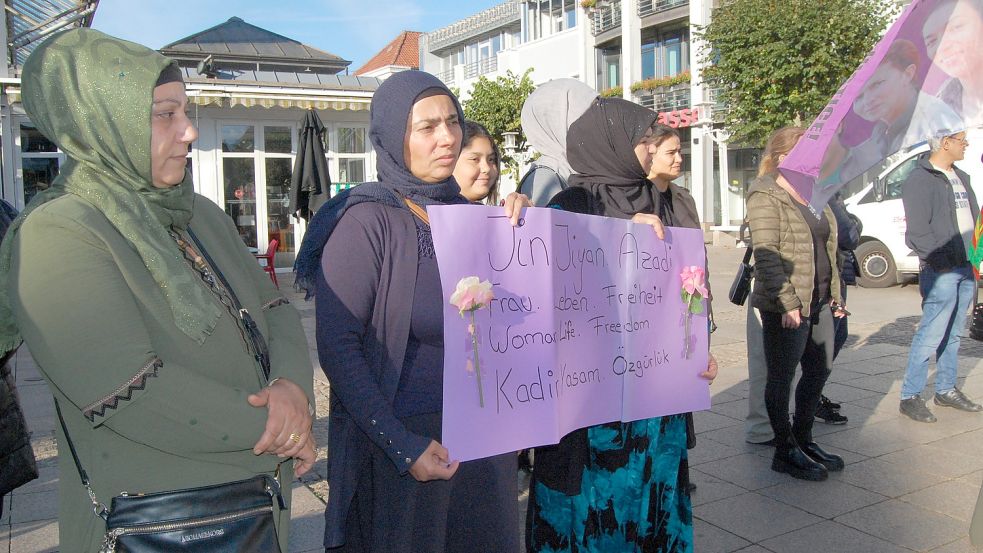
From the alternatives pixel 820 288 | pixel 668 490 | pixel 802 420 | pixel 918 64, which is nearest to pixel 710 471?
pixel 802 420

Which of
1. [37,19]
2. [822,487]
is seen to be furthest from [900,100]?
[37,19]

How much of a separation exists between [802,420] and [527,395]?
294cm

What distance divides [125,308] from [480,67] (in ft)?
156

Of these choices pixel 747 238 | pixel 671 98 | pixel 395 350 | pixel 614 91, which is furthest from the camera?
pixel 614 91

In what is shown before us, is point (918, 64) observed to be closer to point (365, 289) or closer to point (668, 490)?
point (668, 490)

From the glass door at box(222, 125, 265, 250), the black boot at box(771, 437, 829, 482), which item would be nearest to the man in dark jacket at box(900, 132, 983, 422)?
the black boot at box(771, 437, 829, 482)

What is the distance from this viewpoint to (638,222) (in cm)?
309

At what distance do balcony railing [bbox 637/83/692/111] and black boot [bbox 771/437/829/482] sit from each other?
28275 millimetres

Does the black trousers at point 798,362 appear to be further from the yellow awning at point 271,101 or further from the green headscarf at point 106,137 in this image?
the yellow awning at point 271,101

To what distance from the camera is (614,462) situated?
3.16 m

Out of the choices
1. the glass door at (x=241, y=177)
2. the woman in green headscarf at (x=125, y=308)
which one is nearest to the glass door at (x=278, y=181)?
the glass door at (x=241, y=177)

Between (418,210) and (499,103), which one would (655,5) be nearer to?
(499,103)

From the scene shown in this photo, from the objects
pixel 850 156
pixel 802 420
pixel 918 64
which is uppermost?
pixel 918 64

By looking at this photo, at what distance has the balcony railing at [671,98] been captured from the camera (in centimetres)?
3169
